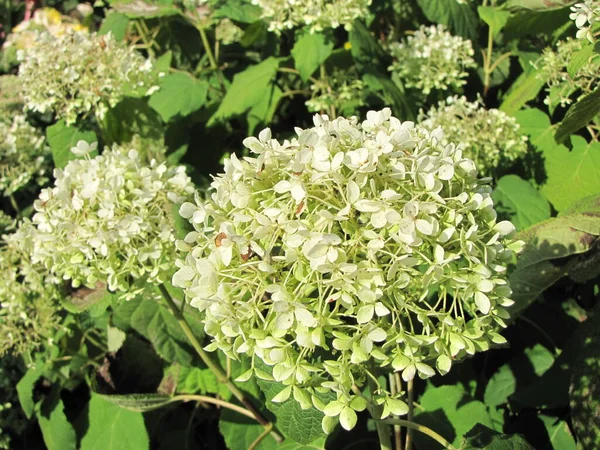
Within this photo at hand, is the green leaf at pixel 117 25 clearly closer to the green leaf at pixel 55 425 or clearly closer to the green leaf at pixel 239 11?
the green leaf at pixel 239 11

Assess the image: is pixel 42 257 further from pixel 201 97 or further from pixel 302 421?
pixel 201 97

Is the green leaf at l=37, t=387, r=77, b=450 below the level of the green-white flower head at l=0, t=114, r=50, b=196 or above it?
below

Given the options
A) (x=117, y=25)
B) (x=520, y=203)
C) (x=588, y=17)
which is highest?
(x=588, y=17)

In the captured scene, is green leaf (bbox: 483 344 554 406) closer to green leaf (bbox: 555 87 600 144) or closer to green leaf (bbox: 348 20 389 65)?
green leaf (bbox: 555 87 600 144)

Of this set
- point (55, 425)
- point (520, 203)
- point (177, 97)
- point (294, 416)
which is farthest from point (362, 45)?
point (55, 425)

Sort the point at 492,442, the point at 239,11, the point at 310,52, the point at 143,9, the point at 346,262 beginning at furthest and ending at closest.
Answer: the point at 143,9 → the point at 239,11 → the point at 310,52 → the point at 492,442 → the point at 346,262

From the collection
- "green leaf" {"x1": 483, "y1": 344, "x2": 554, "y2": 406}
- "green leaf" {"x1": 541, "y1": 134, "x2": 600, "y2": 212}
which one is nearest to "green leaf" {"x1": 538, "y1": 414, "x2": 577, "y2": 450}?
"green leaf" {"x1": 483, "y1": 344, "x2": 554, "y2": 406}

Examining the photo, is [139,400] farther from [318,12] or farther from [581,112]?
[318,12]
